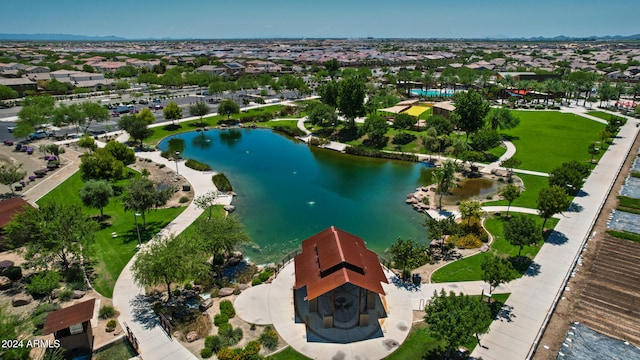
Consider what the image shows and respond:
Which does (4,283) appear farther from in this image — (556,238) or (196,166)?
(556,238)

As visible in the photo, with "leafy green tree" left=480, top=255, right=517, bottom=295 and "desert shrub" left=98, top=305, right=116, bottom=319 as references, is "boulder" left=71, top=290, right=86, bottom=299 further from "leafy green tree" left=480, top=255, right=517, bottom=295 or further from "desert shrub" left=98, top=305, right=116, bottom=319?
"leafy green tree" left=480, top=255, right=517, bottom=295

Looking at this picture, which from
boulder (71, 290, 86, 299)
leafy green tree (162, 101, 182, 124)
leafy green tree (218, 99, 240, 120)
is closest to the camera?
boulder (71, 290, 86, 299)

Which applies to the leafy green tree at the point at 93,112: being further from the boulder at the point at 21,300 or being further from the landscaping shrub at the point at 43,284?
the boulder at the point at 21,300

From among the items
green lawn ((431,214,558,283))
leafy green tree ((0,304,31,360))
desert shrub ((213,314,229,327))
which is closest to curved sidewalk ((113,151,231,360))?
desert shrub ((213,314,229,327))

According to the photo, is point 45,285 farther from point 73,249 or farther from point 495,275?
point 495,275

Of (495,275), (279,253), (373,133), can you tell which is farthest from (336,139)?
(495,275)

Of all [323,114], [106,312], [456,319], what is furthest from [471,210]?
[323,114]

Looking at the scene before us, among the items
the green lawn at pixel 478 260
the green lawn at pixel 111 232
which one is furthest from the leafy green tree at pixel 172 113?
the green lawn at pixel 478 260
